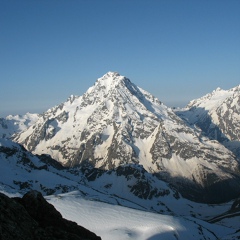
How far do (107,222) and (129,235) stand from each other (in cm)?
1502

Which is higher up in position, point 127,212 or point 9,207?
point 9,207

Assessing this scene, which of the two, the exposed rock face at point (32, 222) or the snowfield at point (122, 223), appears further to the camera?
the snowfield at point (122, 223)

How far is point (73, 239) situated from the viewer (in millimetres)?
28062

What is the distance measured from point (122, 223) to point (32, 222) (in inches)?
3779

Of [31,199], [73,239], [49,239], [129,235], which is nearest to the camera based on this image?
[49,239]

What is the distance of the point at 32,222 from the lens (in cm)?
2678

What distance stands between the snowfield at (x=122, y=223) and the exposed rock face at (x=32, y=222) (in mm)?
71045

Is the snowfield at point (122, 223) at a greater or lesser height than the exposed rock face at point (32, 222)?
lesser

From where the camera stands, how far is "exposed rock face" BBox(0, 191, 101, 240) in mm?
23705

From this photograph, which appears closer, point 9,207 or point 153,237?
point 9,207

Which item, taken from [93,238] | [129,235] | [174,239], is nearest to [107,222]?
[129,235]

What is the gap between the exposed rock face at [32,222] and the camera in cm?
2370

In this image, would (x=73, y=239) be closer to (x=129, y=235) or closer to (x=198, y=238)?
(x=129, y=235)

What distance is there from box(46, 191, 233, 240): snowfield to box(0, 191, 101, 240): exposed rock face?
7105 centimetres
